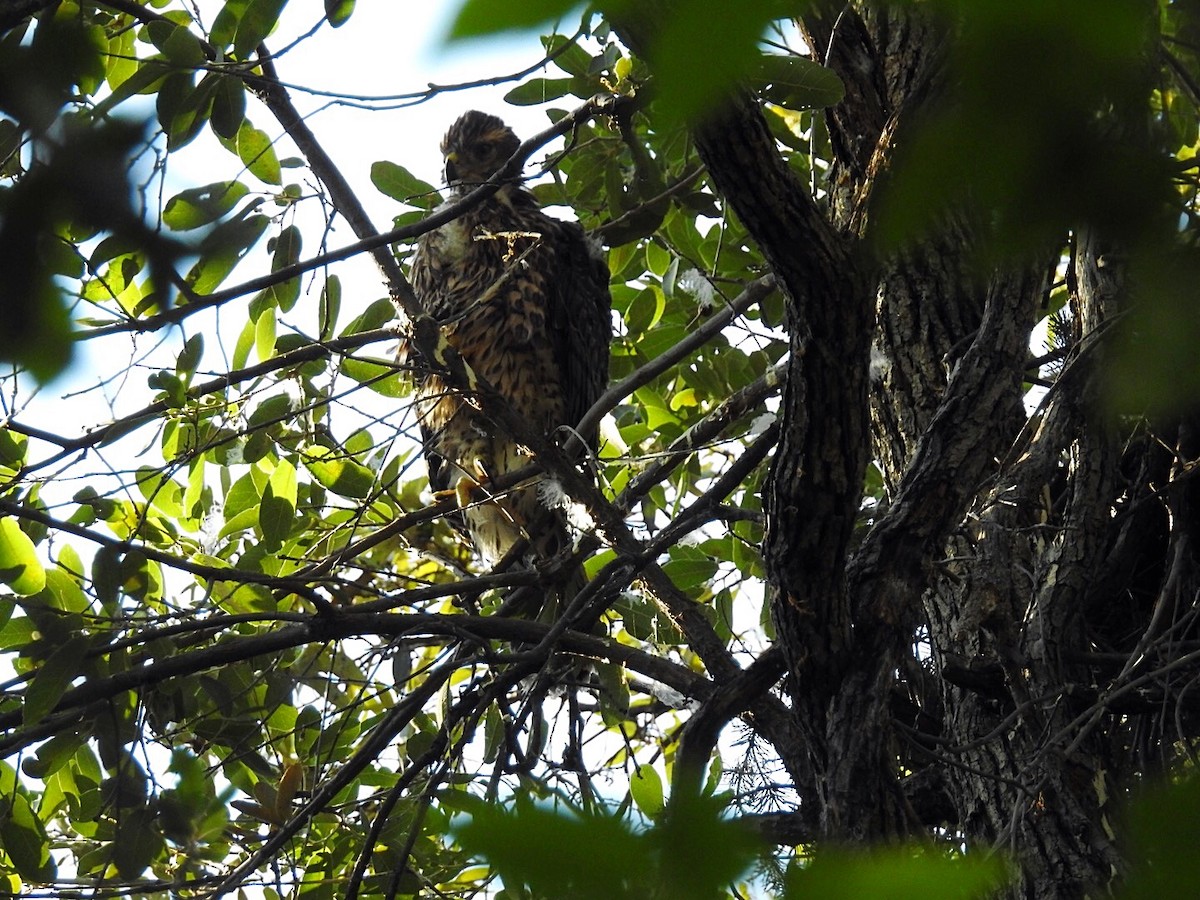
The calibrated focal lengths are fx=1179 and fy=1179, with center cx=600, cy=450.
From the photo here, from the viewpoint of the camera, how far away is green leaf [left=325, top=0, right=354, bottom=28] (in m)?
2.24

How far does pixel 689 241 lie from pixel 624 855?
299 centimetres

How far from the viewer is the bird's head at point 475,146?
504 centimetres

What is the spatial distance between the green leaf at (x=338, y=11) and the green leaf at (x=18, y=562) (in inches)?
50.1

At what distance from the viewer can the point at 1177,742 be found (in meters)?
2.44

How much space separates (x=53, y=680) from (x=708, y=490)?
4.53ft

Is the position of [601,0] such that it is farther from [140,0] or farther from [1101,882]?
[140,0]

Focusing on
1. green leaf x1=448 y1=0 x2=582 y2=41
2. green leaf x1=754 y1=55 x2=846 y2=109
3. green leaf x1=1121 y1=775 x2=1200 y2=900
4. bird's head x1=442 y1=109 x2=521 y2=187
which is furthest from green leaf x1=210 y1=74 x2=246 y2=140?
bird's head x1=442 y1=109 x2=521 y2=187

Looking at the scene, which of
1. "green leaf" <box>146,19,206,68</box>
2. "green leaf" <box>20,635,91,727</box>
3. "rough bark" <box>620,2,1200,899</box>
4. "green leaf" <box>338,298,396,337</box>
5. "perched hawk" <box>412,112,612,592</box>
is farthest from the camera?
"perched hawk" <box>412,112,612,592</box>

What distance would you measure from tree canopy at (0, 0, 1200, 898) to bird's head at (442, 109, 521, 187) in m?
1.43

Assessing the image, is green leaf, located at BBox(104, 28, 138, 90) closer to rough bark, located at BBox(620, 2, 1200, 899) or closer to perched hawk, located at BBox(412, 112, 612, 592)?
rough bark, located at BBox(620, 2, 1200, 899)

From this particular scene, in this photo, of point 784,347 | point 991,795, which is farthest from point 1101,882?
point 784,347

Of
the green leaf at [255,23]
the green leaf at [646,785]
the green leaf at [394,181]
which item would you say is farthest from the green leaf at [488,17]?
the green leaf at [394,181]

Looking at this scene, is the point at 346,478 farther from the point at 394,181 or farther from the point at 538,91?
the point at 538,91

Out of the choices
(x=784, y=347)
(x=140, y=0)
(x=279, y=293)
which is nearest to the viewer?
(x=140, y=0)
